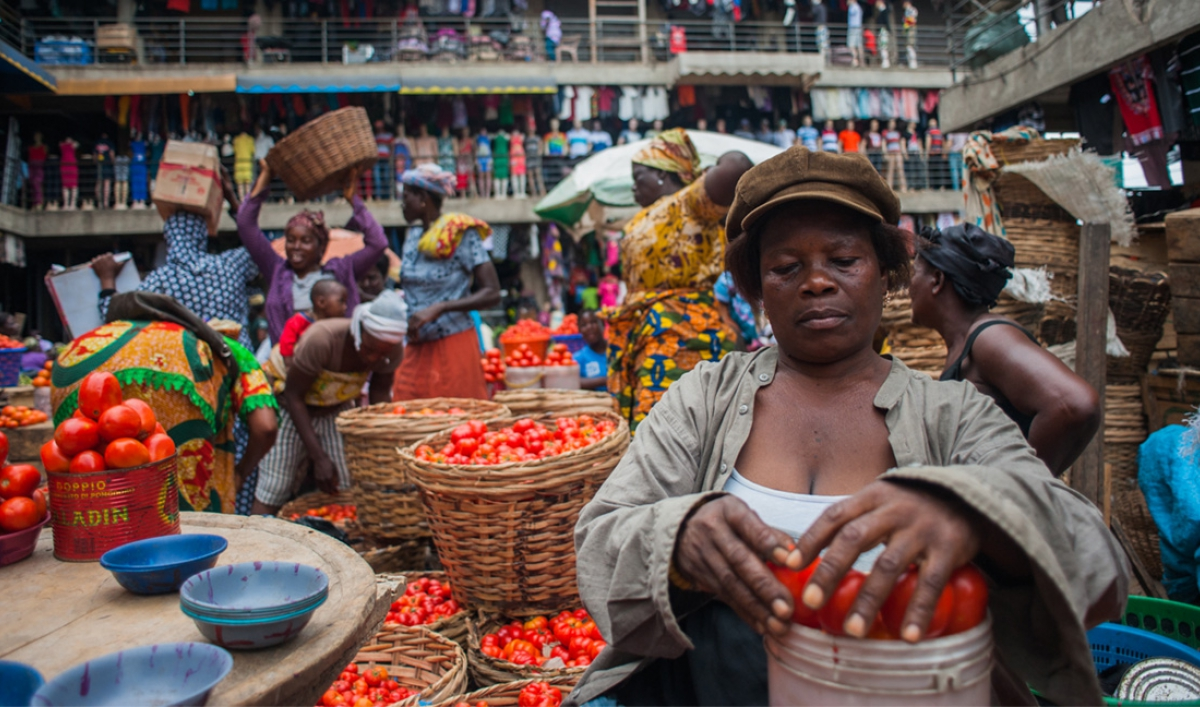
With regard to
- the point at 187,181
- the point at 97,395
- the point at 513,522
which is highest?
the point at 187,181

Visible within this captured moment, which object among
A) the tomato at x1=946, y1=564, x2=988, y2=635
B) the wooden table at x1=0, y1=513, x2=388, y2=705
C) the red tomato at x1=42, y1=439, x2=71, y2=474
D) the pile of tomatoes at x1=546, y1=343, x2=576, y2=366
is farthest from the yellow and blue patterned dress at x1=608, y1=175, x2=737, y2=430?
the pile of tomatoes at x1=546, y1=343, x2=576, y2=366

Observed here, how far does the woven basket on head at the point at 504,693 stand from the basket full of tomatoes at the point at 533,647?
0.09 feet

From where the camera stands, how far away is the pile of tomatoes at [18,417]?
17.9ft

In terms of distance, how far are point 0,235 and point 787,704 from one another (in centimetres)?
1781

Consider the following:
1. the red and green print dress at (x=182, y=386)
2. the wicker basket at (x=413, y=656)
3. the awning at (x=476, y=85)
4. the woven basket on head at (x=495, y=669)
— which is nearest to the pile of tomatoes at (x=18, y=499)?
the red and green print dress at (x=182, y=386)

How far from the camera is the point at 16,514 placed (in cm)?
160

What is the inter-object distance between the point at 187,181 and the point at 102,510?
3.20 meters

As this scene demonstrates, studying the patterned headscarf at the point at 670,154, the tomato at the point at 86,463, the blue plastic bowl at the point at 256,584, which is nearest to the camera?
the blue plastic bowl at the point at 256,584

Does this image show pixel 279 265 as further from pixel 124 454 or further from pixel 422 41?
pixel 422 41

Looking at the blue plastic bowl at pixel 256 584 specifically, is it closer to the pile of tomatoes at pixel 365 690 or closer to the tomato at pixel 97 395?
the tomato at pixel 97 395

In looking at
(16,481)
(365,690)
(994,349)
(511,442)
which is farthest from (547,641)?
(994,349)

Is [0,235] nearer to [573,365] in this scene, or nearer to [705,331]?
[573,365]

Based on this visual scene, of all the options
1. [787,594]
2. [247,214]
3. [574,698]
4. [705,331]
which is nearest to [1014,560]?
[787,594]

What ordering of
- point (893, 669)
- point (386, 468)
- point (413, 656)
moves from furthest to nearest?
1. point (386, 468)
2. point (413, 656)
3. point (893, 669)
